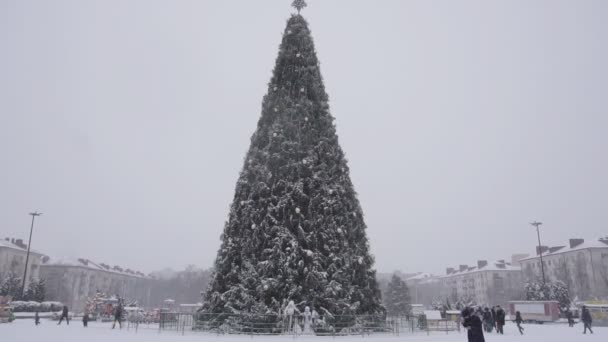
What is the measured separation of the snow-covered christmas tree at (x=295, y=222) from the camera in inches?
825

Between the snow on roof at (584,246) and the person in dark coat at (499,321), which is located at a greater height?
the snow on roof at (584,246)

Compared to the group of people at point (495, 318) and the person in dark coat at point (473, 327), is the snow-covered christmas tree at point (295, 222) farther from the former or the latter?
the person in dark coat at point (473, 327)

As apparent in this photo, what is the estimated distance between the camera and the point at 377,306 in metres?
23.0

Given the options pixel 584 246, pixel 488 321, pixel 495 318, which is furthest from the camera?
pixel 584 246

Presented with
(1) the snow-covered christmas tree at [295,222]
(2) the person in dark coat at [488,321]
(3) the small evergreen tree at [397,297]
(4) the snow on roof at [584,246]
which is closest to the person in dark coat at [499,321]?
(2) the person in dark coat at [488,321]

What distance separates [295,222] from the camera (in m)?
22.4

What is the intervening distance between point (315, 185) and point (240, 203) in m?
4.36

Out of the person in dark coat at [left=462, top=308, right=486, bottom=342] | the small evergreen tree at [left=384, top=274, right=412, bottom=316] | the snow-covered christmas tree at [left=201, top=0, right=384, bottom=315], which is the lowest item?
the small evergreen tree at [left=384, top=274, right=412, bottom=316]

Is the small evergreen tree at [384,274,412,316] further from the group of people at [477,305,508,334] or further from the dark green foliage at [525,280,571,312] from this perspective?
the group of people at [477,305,508,334]

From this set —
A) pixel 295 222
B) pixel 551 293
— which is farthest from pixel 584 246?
pixel 295 222

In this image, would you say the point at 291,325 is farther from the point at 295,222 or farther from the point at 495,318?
the point at 495,318

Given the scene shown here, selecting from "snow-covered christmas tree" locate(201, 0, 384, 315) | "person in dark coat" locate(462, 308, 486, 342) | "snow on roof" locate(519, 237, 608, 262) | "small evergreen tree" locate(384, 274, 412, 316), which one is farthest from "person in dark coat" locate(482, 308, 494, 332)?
"snow on roof" locate(519, 237, 608, 262)

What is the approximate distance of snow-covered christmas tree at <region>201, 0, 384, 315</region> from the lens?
21.0m

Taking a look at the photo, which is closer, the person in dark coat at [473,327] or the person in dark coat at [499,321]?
the person in dark coat at [473,327]
